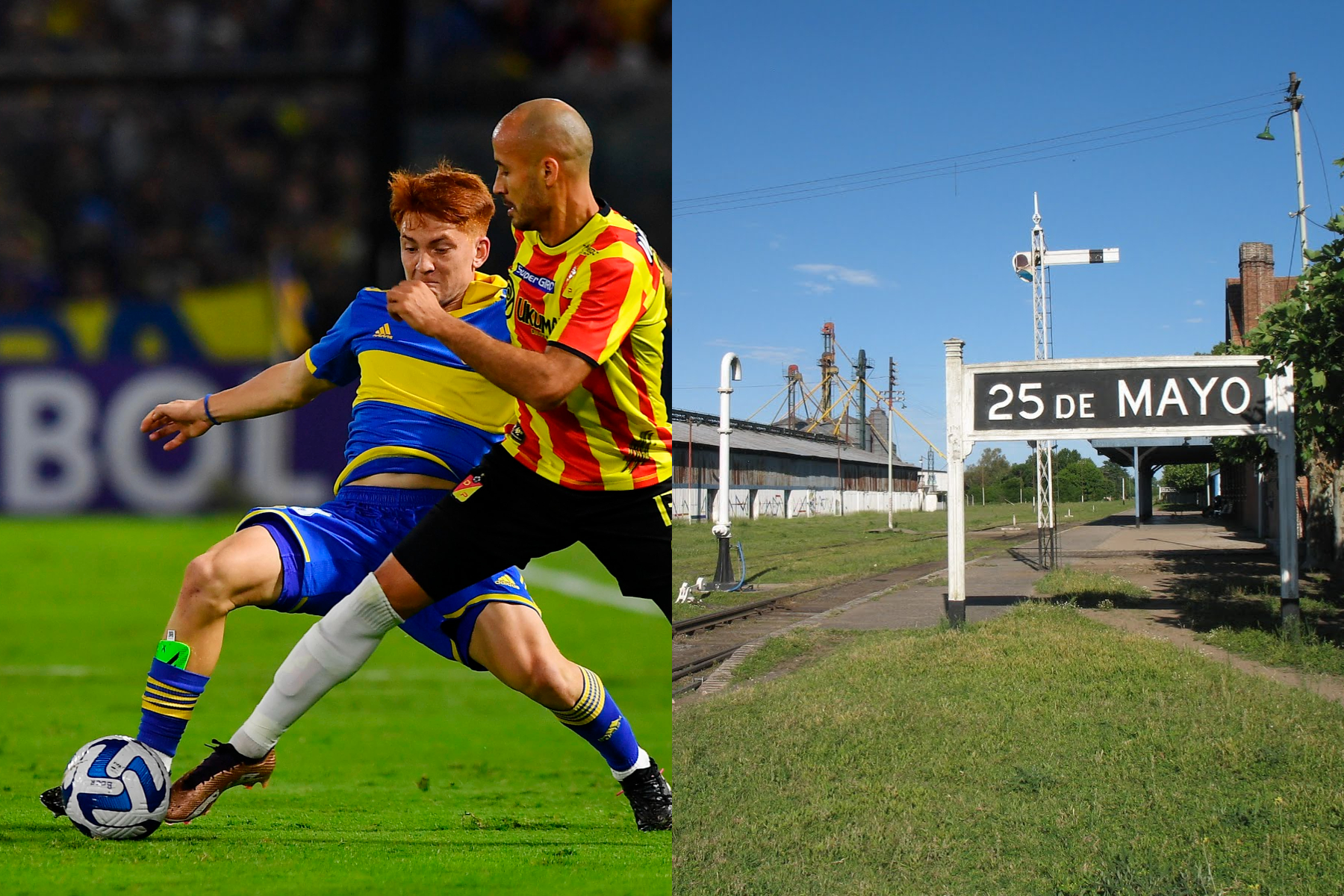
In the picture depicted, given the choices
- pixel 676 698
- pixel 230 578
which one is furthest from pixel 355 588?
pixel 676 698

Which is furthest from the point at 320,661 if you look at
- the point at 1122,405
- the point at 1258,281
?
the point at 1258,281

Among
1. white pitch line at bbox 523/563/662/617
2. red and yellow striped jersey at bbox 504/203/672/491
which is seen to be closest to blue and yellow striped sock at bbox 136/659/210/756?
white pitch line at bbox 523/563/662/617

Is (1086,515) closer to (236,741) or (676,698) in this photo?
(676,698)

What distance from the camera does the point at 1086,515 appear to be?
1931 cm

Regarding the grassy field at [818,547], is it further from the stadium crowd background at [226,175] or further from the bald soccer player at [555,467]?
the stadium crowd background at [226,175]

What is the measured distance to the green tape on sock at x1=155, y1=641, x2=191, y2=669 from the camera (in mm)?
3225

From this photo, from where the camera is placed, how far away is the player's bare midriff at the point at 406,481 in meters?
3.38

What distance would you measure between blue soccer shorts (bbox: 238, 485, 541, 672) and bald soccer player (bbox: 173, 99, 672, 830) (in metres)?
0.07

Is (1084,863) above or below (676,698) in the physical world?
below

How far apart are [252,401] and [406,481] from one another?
0.64 m

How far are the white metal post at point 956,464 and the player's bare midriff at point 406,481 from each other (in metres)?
5.87

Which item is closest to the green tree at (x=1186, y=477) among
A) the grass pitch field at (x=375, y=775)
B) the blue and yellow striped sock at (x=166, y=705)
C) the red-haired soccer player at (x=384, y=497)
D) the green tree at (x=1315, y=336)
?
→ the green tree at (x=1315, y=336)

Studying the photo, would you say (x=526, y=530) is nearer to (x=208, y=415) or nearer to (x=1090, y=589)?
(x=208, y=415)

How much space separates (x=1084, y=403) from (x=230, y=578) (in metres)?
7.03
